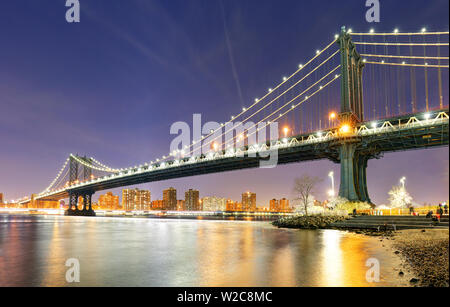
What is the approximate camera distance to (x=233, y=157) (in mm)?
65125

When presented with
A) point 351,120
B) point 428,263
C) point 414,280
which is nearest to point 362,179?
point 351,120

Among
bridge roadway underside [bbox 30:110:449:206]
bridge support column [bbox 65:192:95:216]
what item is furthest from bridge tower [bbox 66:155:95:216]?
bridge roadway underside [bbox 30:110:449:206]

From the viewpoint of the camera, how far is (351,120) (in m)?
45.3

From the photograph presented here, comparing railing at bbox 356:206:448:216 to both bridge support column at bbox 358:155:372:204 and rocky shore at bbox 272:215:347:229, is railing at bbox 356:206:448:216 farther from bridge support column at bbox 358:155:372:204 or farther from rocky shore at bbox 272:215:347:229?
bridge support column at bbox 358:155:372:204

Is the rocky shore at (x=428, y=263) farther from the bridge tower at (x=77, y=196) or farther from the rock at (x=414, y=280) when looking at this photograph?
the bridge tower at (x=77, y=196)

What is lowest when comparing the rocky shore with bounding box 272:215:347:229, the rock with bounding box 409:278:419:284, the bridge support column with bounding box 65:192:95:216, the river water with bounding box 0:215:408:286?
the bridge support column with bounding box 65:192:95:216

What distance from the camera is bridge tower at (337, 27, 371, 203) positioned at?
4353 cm

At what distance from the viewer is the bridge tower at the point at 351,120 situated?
143ft

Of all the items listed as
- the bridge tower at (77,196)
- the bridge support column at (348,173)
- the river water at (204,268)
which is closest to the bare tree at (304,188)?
the bridge support column at (348,173)

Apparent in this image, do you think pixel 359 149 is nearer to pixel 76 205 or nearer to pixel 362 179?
pixel 362 179

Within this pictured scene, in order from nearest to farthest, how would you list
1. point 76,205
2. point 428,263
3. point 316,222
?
1. point 428,263
2. point 316,222
3. point 76,205

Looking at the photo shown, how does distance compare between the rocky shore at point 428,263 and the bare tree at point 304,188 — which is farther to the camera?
the bare tree at point 304,188
